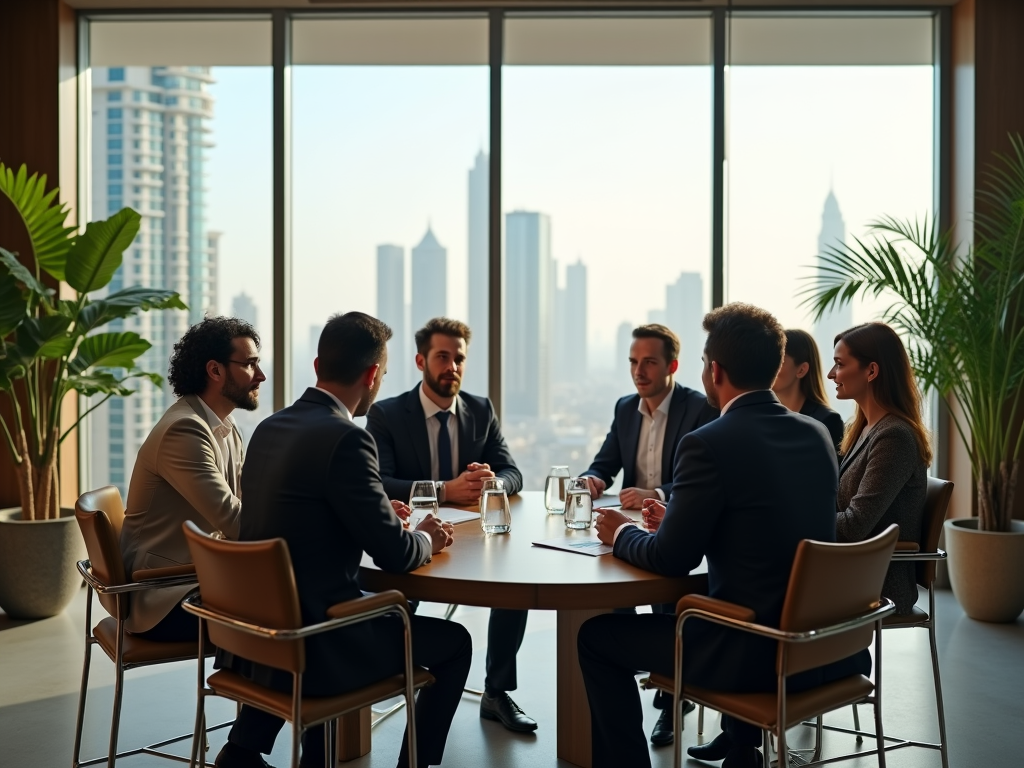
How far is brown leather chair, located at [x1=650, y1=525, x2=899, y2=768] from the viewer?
2332 millimetres

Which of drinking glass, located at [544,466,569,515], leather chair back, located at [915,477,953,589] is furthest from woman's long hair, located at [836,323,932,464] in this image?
drinking glass, located at [544,466,569,515]

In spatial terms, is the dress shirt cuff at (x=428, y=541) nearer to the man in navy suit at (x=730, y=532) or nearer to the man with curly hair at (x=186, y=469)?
the man in navy suit at (x=730, y=532)

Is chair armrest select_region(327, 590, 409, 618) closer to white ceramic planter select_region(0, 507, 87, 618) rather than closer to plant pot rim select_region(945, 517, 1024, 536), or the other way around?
white ceramic planter select_region(0, 507, 87, 618)

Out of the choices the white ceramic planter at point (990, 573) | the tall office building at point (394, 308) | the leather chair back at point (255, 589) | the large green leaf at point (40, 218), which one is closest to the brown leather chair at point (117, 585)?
the leather chair back at point (255, 589)

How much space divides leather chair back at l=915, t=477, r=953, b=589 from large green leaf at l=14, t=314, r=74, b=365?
4096mm

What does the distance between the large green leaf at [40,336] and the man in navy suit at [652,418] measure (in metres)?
2.80

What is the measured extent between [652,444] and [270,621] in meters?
2.30

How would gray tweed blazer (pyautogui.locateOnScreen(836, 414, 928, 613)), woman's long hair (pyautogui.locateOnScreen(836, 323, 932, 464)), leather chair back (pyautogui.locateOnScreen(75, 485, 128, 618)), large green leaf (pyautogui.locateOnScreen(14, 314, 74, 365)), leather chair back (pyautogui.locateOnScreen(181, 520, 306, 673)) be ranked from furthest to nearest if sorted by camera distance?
large green leaf (pyautogui.locateOnScreen(14, 314, 74, 365)), woman's long hair (pyautogui.locateOnScreen(836, 323, 932, 464)), gray tweed blazer (pyautogui.locateOnScreen(836, 414, 928, 613)), leather chair back (pyautogui.locateOnScreen(75, 485, 128, 618)), leather chair back (pyautogui.locateOnScreen(181, 520, 306, 673))

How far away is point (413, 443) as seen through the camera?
4.23m

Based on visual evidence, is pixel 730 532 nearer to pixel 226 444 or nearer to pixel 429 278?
pixel 226 444

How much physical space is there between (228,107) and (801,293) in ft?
11.9

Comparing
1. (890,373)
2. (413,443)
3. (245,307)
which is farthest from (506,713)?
(245,307)

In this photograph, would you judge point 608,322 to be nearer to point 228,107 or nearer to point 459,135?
point 459,135

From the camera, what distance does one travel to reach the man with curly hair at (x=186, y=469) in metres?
2.97
